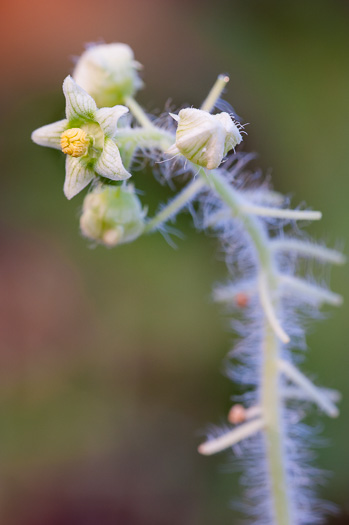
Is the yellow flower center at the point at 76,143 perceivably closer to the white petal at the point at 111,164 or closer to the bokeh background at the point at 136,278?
the white petal at the point at 111,164

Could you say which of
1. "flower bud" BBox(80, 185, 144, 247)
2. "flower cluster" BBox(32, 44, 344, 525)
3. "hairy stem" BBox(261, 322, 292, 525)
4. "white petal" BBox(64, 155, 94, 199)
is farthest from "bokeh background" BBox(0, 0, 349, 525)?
"white petal" BBox(64, 155, 94, 199)

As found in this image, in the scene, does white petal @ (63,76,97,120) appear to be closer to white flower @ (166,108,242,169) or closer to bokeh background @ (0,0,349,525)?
white flower @ (166,108,242,169)

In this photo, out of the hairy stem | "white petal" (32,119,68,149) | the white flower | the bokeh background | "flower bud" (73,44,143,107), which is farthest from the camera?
the bokeh background

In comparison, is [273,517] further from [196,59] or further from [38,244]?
[196,59]

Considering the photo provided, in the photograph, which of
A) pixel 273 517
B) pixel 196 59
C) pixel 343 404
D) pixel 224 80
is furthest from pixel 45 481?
pixel 224 80

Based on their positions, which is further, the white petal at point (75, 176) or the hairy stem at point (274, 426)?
the hairy stem at point (274, 426)

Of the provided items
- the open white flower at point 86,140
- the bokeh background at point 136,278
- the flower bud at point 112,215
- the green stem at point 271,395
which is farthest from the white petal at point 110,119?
the bokeh background at point 136,278

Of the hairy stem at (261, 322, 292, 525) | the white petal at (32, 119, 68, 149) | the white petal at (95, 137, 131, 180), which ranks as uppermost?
the white petal at (32, 119, 68, 149)
